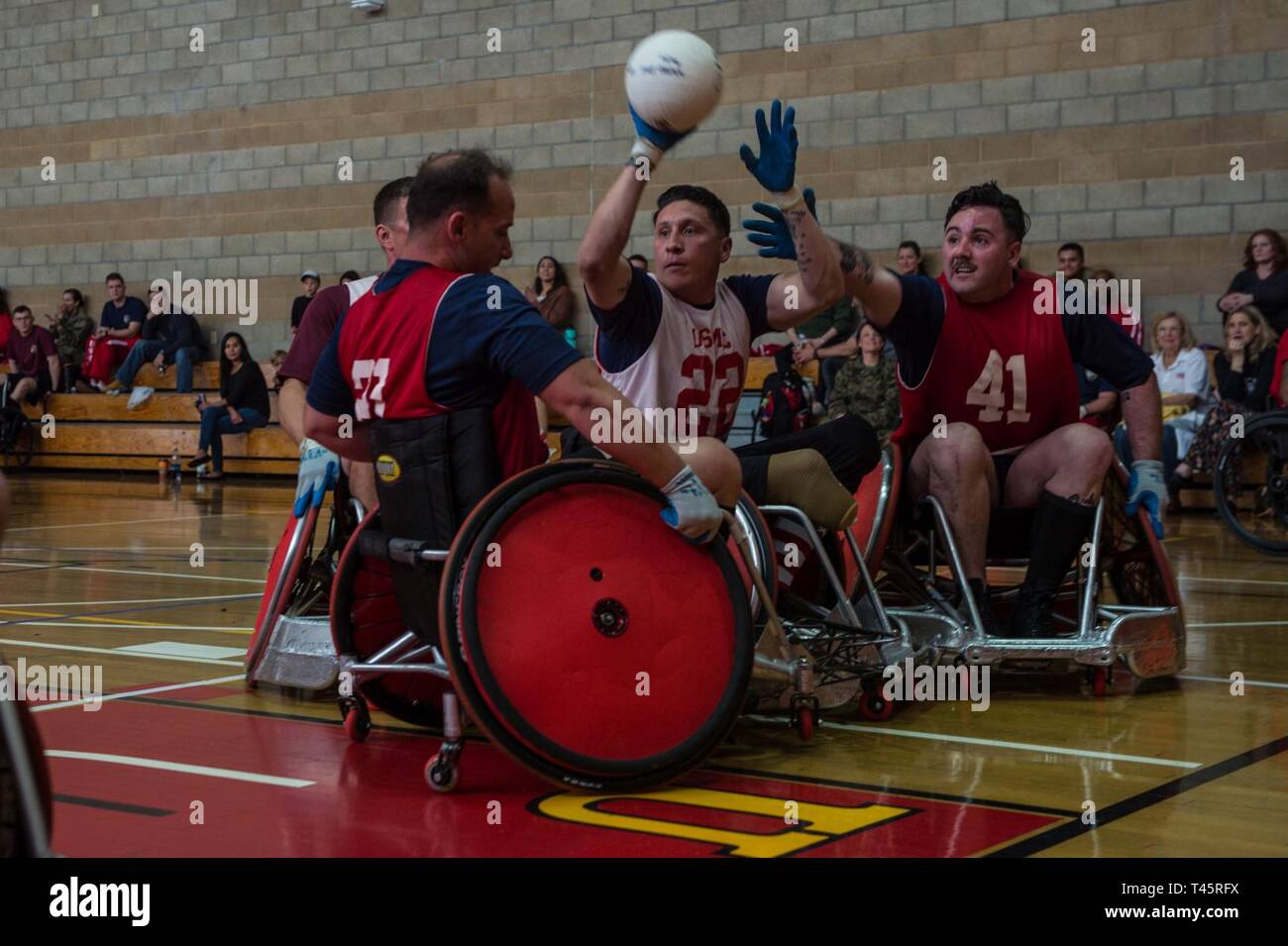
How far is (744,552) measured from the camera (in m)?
3.65

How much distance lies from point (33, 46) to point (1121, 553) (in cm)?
1671

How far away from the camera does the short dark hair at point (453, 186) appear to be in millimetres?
3617

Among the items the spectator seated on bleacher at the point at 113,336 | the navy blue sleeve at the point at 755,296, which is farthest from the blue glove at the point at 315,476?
the spectator seated on bleacher at the point at 113,336

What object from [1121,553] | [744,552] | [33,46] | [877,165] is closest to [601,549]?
[744,552]

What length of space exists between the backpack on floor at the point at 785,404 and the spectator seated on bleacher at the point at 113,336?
8160 mm

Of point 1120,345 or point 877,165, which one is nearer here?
point 1120,345

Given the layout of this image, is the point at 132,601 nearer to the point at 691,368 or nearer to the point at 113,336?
the point at 691,368

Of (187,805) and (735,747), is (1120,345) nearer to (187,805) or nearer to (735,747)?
(735,747)

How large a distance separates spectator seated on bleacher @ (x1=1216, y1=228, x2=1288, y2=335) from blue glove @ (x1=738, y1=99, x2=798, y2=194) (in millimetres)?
7428

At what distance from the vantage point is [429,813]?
3098 millimetres

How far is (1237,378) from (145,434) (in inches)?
429

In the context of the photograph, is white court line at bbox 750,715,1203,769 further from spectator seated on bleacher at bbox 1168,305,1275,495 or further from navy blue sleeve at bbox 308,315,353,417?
spectator seated on bleacher at bbox 1168,305,1275,495

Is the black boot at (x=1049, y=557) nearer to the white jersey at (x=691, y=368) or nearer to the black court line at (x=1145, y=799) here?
the black court line at (x=1145, y=799)

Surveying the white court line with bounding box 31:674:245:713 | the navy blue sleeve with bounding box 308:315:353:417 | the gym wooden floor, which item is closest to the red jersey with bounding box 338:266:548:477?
the navy blue sleeve with bounding box 308:315:353:417
